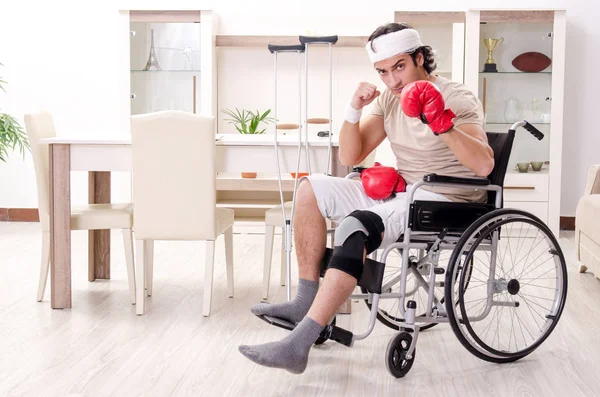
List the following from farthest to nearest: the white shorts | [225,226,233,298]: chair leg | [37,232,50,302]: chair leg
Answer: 1. [225,226,233,298]: chair leg
2. [37,232,50,302]: chair leg
3. the white shorts

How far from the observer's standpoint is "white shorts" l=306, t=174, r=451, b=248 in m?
2.51

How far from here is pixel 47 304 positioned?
341 centimetres

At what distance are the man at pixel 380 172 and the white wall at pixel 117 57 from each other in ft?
10.4

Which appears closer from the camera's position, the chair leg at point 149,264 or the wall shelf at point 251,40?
the chair leg at point 149,264

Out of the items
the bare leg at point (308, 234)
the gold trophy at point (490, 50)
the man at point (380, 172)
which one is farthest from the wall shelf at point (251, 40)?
the bare leg at point (308, 234)

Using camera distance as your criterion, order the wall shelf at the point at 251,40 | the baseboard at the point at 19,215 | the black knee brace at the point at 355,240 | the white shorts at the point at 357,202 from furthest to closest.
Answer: the baseboard at the point at 19,215, the wall shelf at the point at 251,40, the white shorts at the point at 357,202, the black knee brace at the point at 355,240

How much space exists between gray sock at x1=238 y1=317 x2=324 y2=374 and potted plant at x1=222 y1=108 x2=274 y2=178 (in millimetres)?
3396

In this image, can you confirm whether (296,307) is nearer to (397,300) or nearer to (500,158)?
→ (500,158)

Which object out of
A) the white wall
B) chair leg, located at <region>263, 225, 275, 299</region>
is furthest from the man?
the white wall

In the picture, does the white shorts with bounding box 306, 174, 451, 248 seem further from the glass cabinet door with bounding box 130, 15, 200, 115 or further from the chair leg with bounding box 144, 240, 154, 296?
the glass cabinet door with bounding box 130, 15, 200, 115

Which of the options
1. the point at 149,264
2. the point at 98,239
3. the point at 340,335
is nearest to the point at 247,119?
the point at 98,239

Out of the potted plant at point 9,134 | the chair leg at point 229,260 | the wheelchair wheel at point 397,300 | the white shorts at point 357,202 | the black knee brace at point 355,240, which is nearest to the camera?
the black knee brace at point 355,240

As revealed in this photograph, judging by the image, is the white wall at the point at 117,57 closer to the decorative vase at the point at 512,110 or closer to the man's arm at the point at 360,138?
the decorative vase at the point at 512,110

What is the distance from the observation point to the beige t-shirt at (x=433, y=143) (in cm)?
262
